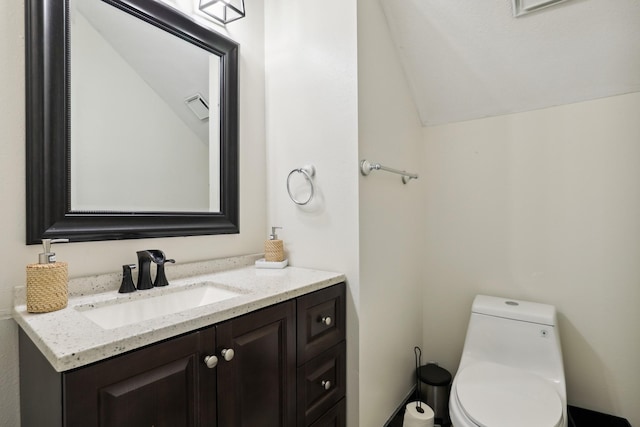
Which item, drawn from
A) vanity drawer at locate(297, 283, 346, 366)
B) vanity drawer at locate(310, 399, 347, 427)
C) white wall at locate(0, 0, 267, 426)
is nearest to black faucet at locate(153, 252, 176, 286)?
white wall at locate(0, 0, 267, 426)

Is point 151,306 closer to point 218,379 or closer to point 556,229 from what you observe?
point 218,379

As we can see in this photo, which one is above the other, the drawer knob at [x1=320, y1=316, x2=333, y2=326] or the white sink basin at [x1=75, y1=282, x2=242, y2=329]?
the white sink basin at [x1=75, y1=282, x2=242, y2=329]

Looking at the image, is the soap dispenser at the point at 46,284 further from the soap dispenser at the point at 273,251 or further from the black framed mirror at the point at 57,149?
the soap dispenser at the point at 273,251

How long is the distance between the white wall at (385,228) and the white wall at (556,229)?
0.19 meters

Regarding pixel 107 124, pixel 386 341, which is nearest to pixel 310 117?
pixel 107 124

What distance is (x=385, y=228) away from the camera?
5.05 ft

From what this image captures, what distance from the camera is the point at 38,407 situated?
746 mm

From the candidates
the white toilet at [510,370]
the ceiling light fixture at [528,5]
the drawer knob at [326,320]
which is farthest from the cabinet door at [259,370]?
the ceiling light fixture at [528,5]

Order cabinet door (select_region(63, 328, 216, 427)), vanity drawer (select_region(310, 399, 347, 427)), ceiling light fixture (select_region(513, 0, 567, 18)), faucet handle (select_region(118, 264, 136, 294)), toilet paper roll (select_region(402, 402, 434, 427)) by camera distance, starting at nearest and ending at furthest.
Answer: cabinet door (select_region(63, 328, 216, 427)) → faucet handle (select_region(118, 264, 136, 294)) → vanity drawer (select_region(310, 399, 347, 427)) → ceiling light fixture (select_region(513, 0, 567, 18)) → toilet paper roll (select_region(402, 402, 434, 427))

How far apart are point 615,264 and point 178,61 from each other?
2223mm

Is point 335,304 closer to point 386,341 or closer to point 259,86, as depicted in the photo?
point 386,341

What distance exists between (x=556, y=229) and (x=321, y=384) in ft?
4.65

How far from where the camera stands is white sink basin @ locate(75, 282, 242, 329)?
944 millimetres

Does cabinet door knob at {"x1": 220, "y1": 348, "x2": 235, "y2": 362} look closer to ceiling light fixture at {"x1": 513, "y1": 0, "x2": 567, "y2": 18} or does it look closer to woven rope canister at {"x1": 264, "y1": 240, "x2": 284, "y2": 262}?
woven rope canister at {"x1": 264, "y1": 240, "x2": 284, "y2": 262}
